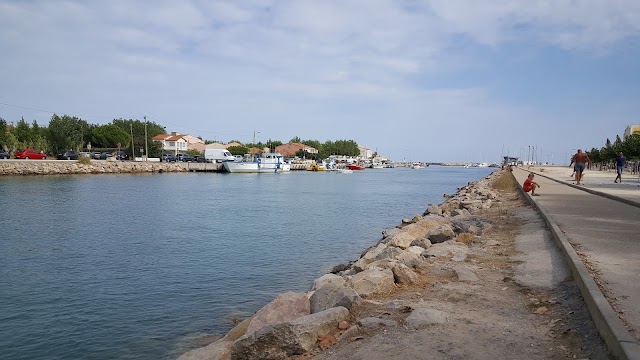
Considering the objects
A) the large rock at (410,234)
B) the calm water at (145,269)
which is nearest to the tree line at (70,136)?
the calm water at (145,269)

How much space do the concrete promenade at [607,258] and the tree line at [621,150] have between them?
144 ft

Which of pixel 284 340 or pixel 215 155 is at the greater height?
pixel 215 155

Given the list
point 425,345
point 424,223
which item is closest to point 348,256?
point 424,223

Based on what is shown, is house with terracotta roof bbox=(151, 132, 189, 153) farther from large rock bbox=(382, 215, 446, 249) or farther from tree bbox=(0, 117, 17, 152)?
large rock bbox=(382, 215, 446, 249)

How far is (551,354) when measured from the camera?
15.8 ft

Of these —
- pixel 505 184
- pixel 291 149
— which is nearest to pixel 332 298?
pixel 505 184

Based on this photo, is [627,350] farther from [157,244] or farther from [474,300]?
[157,244]

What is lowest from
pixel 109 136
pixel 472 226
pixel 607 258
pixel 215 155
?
pixel 472 226

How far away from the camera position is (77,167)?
68.7 meters

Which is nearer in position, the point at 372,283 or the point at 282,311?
the point at 282,311

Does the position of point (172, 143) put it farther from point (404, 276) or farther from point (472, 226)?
point (404, 276)

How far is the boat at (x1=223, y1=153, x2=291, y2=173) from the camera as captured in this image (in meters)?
94.1

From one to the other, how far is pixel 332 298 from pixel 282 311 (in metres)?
0.79

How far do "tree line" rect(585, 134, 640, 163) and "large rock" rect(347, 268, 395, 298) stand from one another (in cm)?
5532
